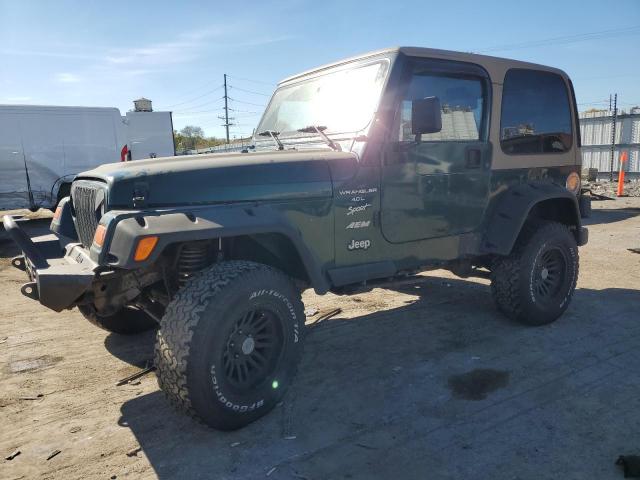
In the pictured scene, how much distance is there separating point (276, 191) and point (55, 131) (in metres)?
10.4

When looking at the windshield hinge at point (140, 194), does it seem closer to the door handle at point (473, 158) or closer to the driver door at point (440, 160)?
the driver door at point (440, 160)

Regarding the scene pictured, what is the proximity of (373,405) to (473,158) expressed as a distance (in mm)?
2124

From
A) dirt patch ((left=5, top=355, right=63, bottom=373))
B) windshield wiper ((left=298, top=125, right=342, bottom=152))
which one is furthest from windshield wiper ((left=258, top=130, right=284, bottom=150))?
dirt patch ((left=5, top=355, right=63, bottom=373))

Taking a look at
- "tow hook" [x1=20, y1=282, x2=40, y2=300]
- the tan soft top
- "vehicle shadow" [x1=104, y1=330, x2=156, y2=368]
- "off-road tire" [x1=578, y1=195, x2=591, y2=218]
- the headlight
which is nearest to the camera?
"tow hook" [x1=20, y1=282, x2=40, y2=300]

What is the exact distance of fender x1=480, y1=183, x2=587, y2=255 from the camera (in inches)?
165

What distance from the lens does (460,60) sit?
3979 millimetres

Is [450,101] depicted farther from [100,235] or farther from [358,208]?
[100,235]

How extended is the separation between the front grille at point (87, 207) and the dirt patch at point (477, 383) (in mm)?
2602

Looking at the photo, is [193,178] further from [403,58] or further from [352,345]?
[352,345]

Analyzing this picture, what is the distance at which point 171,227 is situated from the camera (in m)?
2.59

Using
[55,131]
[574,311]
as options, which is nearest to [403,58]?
[574,311]

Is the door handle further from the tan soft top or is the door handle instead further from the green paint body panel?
the tan soft top

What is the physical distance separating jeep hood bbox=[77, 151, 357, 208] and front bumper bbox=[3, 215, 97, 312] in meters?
0.44

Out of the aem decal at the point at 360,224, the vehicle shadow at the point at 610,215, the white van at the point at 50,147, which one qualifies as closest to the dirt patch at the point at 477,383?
the aem decal at the point at 360,224
